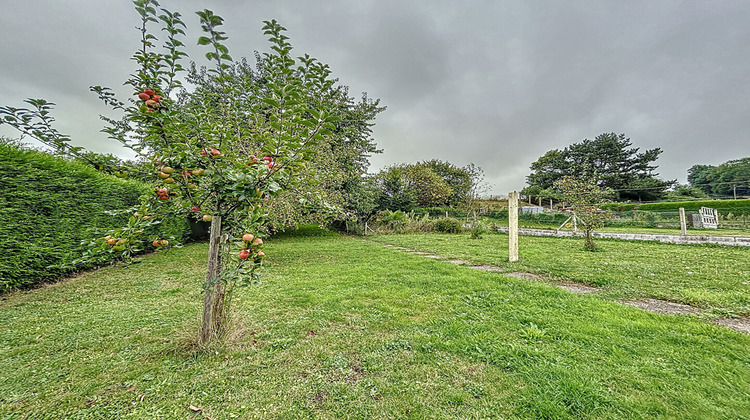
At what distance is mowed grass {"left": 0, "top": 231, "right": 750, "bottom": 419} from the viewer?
1489 millimetres

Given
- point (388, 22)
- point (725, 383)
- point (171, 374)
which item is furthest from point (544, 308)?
point (388, 22)

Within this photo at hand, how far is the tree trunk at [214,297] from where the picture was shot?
202 cm

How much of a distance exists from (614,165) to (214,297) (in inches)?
1675

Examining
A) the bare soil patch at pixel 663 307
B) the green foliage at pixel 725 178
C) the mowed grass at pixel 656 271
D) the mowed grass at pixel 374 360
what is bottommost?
the mowed grass at pixel 374 360

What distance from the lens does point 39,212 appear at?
432 centimetres

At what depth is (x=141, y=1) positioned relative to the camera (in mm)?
1517

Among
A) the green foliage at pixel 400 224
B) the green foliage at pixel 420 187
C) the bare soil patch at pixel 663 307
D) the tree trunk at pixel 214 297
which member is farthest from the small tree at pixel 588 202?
the tree trunk at pixel 214 297

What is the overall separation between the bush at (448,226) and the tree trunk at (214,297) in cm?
1374

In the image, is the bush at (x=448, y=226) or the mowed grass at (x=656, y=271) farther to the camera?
the bush at (x=448, y=226)

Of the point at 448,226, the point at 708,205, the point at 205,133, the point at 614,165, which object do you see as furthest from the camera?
the point at 614,165

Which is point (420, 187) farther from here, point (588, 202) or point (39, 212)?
point (39, 212)

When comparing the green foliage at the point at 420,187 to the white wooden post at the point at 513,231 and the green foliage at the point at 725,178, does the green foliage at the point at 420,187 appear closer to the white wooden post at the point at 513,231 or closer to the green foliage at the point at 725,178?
the white wooden post at the point at 513,231

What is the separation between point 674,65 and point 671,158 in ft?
83.6

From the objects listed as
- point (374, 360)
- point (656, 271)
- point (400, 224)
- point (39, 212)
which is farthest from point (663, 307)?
point (400, 224)
